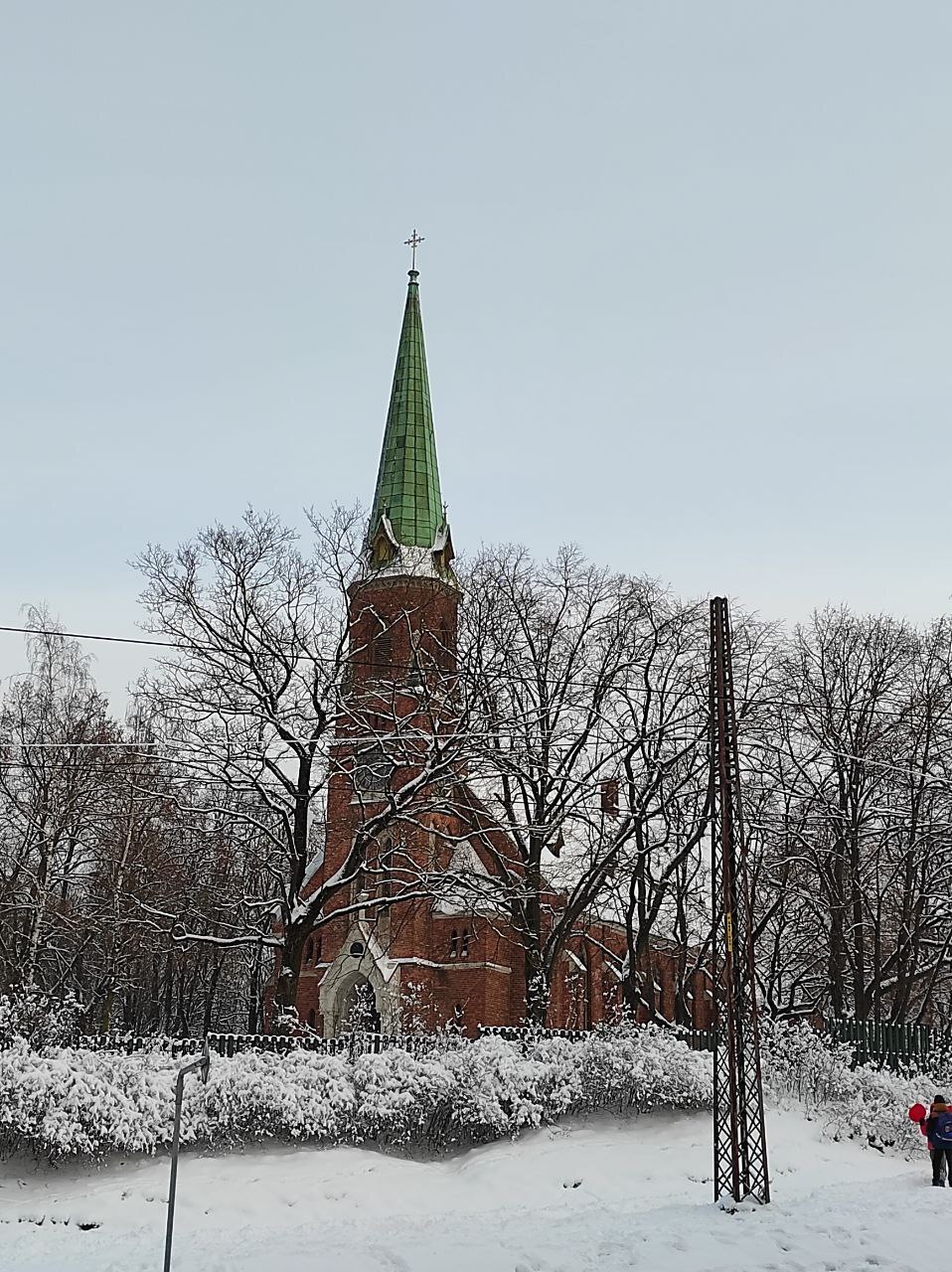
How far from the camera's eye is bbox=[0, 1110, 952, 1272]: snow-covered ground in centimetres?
1183

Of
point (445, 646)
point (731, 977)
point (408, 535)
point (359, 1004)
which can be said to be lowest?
point (359, 1004)

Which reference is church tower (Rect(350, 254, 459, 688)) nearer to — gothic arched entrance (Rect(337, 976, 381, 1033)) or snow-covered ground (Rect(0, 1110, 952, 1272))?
gothic arched entrance (Rect(337, 976, 381, 1033))

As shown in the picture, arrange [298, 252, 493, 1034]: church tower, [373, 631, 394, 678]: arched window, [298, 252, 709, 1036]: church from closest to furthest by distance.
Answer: [373, 631, 394, 678]: arched window
[298, 252, 493, 1034]: church tower
[298, 252, 709, 1036]: church

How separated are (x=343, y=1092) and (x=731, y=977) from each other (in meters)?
6.82

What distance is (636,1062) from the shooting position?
19281mm

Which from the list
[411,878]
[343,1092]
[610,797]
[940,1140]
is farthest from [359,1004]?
[940,1140]

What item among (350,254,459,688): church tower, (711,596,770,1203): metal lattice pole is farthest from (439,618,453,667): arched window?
(711,596,770,1203): metal lattice pole

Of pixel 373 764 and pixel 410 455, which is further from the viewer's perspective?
pixel 410 455

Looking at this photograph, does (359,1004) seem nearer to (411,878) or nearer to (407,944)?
(407,944)

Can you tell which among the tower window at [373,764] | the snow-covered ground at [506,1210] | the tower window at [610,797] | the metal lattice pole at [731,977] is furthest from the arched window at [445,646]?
the metal lattice pole at [731,977]

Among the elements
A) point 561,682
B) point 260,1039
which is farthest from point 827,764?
point 260,1039

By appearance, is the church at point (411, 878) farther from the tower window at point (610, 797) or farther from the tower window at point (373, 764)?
the tower window at point (610, 797)

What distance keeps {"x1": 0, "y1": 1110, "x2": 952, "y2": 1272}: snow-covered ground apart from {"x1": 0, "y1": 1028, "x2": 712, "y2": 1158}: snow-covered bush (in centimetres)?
37

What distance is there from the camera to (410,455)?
3684 centimetres
